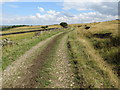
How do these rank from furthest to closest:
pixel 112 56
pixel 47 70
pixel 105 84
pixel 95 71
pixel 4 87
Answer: pixel 112 56, pixel 47 70, pixel 95 71, pixel 4 87, pixel 105 84

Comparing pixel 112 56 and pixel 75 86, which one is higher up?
pixel 112 56

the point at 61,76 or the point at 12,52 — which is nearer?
the point at 61,76

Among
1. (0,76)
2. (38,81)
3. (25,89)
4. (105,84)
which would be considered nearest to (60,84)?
(38,81)

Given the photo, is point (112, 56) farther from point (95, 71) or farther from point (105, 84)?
point (105, 84)

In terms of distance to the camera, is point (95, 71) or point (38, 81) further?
point (95, 71)

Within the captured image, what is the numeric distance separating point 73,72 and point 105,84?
2124mm

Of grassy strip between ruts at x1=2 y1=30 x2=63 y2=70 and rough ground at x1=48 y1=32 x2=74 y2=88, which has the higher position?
grassy strip between ruts at x1=2 y1=30 x2=63 y2=70

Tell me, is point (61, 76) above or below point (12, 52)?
below

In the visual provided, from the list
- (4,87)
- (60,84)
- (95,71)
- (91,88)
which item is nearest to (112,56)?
(95,71)

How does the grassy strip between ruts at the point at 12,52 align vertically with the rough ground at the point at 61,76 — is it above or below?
above

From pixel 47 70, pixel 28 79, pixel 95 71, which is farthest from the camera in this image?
pixel 47 70

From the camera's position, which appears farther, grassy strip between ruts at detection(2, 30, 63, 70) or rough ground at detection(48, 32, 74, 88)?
grassy strip between ruts at detection(2, 30, 63, 70)

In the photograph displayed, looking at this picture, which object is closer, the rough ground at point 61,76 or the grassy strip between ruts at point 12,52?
the rough ground at point 61,76

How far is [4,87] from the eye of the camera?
5863 millimetres
